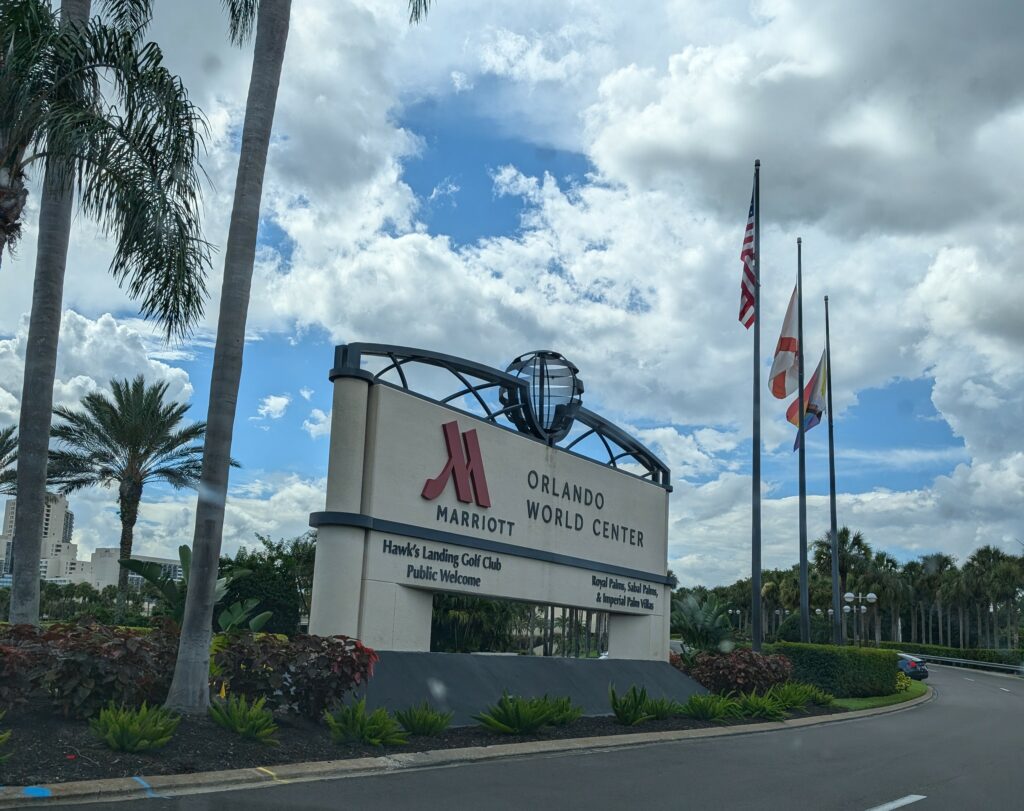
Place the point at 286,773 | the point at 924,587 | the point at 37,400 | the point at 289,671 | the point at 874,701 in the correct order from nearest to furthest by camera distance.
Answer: the point at 286,773 → the point at 289,671 → the point at 37,400 → the point at 874,701 → the point at 924,587

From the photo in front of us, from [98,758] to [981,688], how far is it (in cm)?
4252

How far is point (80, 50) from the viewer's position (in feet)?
39.8

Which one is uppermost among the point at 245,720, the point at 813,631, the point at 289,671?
the point at 813,631

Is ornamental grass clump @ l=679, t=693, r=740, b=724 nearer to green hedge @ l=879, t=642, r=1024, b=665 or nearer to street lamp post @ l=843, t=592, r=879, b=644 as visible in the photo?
street lamp post @ l=843, t=592, r=879, b=644

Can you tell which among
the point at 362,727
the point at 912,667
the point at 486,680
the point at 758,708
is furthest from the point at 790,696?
the point at 912,667

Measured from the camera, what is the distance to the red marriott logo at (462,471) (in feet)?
53.0

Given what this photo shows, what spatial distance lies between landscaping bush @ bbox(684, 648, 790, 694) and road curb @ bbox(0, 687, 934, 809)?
6.91 metres

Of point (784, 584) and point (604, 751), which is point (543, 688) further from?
point (784, 584)

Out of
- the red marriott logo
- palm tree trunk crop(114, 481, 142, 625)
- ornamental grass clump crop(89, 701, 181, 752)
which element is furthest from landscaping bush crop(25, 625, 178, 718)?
palm tree trunk crop(114, 481, 142, 625)

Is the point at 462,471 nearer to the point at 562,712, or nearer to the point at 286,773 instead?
the point at 562,712

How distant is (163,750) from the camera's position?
9953mm

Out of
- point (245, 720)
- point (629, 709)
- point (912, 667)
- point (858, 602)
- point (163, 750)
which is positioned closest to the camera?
point (163, 750)

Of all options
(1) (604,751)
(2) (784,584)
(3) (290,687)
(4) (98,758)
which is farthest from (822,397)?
(2) (784,584)

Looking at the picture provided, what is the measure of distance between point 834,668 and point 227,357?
22654 mm
